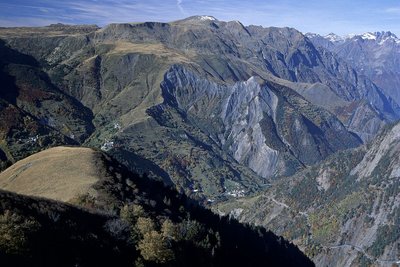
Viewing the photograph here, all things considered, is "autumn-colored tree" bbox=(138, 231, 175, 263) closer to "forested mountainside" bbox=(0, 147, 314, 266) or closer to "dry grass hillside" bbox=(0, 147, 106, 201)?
"forested mountainside" bbox=(0, 147, 314, 266)

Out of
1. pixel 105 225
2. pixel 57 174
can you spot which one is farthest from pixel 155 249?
pixel 57 174

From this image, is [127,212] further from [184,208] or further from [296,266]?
[296,266]

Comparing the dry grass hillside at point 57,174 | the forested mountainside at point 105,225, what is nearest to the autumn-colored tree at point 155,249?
the forested mountainside at point 105,225

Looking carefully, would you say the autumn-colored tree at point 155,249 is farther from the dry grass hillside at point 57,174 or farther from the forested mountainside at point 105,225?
the dry grass hillside at point 57,174

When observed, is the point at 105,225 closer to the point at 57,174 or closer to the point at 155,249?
the point at 155,249

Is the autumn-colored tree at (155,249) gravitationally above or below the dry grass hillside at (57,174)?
above
